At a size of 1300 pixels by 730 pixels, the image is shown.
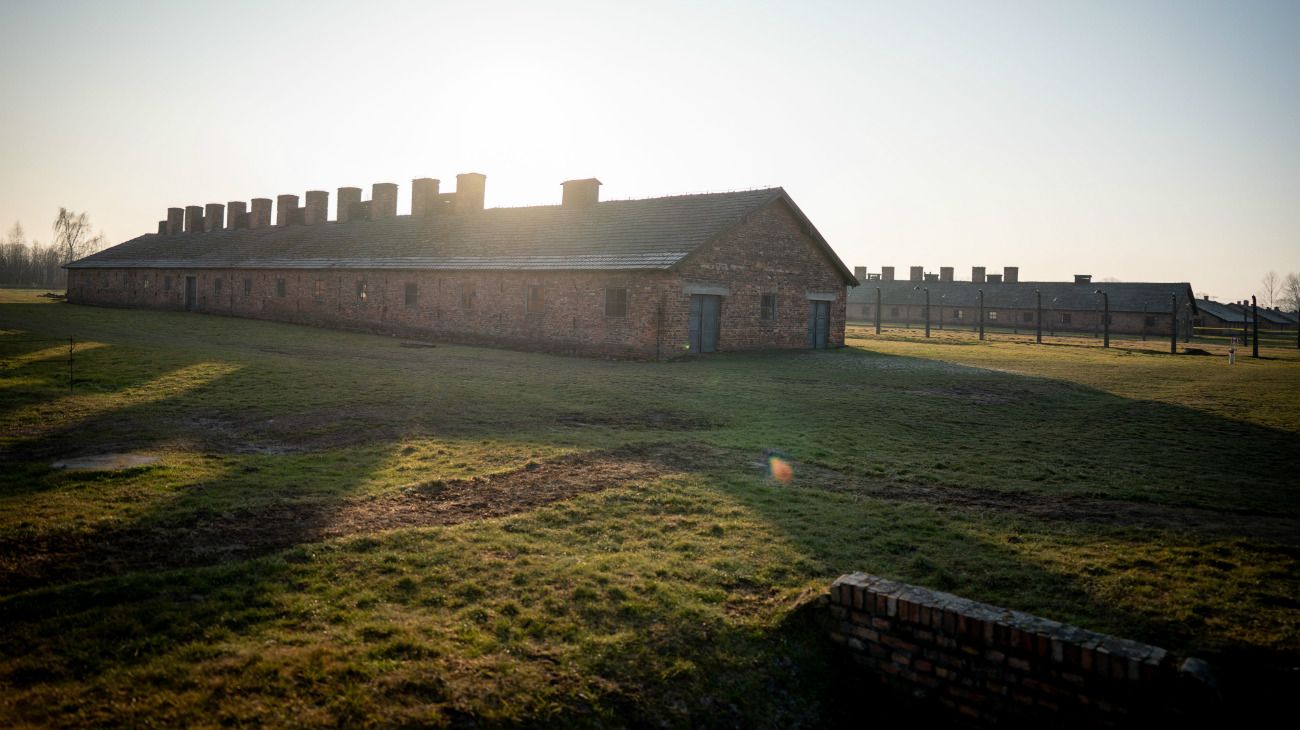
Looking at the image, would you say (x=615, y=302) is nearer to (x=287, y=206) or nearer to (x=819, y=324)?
(x=819, y=324)

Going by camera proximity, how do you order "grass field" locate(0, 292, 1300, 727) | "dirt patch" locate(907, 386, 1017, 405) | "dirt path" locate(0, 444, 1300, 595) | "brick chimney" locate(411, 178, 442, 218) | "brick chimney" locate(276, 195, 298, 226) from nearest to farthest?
"grass field" locate(0, 292, 1300, 727) → "dirt path" locate(0, 444, 1300, 595) → "dirt patch" locate(907, 386, 1017, 405) → "brick chimney" locate(411, 178, 442, 218) → "brick chimney" locate(276, 195, 298, 226)

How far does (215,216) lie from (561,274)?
36884mm

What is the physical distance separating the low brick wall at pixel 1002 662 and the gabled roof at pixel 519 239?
18010 millimetres

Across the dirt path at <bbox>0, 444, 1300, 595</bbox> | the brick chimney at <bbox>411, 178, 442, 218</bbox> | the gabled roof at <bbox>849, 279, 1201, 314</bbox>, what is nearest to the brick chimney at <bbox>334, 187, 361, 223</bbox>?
the brick chimney at <bbox>411, 178, 442, 218</bbox>

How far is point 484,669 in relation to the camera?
427 cm

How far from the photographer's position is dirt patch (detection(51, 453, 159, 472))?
7.74 m

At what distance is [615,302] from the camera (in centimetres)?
2388

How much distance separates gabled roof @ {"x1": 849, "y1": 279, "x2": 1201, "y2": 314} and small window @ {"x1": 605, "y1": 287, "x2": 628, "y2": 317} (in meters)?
37.2

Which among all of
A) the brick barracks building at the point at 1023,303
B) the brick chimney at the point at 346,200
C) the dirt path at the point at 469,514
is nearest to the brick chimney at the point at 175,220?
the brick chimney at the point at 346,200

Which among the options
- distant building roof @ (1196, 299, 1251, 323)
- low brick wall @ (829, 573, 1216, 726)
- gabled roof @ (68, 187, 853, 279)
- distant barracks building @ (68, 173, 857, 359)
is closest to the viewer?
low brick wall @ (829, 573, 1216, 726)

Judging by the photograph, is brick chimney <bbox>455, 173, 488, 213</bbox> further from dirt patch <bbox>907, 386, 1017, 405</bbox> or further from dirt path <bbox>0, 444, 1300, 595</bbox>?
dirt path <bbox>0, 444, 1300, 595</bbox>

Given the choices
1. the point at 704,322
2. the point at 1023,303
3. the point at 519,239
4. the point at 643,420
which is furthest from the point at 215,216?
the point at 1023,303

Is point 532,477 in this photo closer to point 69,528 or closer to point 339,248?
point 69,528

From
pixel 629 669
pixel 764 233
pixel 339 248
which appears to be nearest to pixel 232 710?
pixel 629 669
